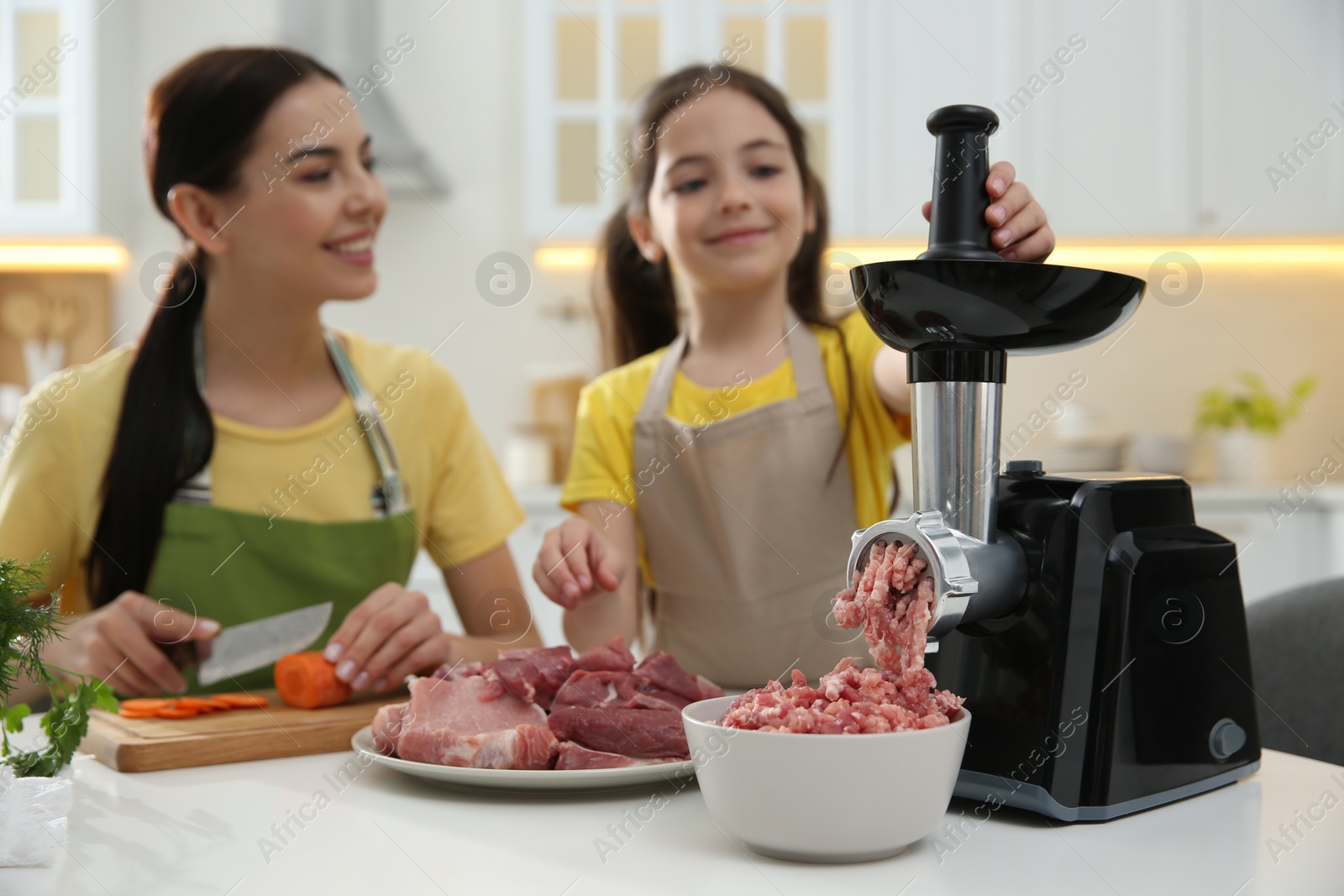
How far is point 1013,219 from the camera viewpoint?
2.10 ft

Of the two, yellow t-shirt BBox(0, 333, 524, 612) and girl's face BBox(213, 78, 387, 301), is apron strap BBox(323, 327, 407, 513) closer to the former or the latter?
yellow t-shirt BBox(0, 333, 524, 612)

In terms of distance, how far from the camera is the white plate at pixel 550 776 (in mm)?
633

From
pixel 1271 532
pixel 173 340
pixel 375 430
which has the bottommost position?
pixel 1271 532

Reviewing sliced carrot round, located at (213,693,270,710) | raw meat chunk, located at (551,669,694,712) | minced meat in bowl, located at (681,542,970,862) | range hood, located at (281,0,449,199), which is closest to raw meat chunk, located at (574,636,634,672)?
raw meat chunk, located at (551,669,694,712)

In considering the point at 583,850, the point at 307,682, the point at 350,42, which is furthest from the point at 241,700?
the point at 350,42

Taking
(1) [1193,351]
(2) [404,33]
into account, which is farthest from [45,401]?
(1) [1193,351]

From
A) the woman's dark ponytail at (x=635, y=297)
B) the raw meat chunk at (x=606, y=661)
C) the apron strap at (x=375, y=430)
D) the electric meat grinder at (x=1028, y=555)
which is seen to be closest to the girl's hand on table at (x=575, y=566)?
the raw meat chunk at (x=606, y=661)

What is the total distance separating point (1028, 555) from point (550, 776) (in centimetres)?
31

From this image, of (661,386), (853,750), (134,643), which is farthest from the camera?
(661,386)

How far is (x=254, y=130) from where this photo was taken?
1.34 meters

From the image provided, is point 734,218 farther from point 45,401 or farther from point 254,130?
point 45,401

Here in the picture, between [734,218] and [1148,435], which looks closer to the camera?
[734,218]

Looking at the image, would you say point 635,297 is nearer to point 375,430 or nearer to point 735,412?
point 735,412

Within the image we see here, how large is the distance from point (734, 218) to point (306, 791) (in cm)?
78
